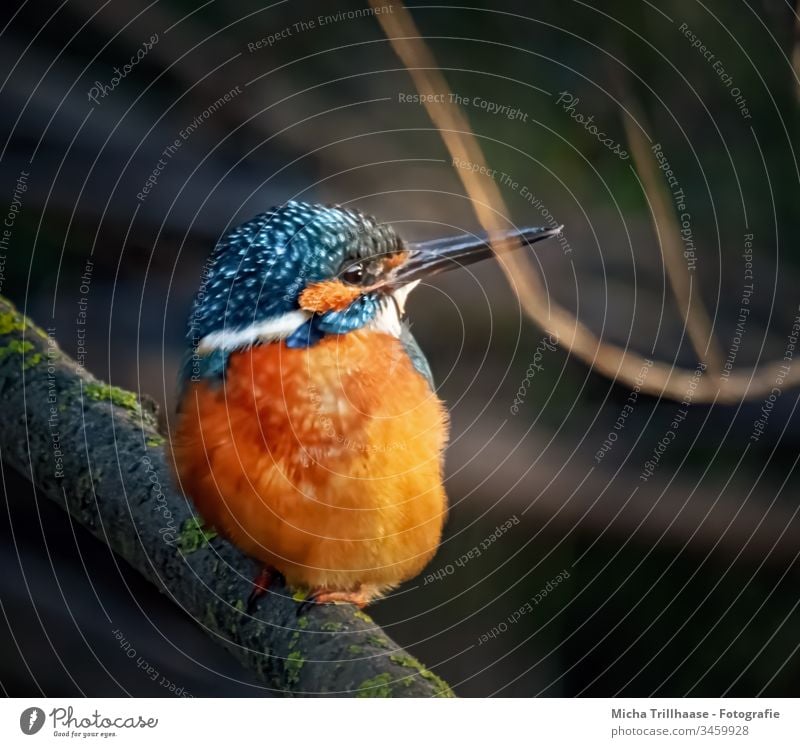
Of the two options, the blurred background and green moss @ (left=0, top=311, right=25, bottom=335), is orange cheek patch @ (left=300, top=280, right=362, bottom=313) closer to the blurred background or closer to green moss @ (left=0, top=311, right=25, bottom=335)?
the blurred background

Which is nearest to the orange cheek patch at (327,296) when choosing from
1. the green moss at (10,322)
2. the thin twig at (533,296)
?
the thin twig at (533,296)

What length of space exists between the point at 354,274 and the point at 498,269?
173 millimetres

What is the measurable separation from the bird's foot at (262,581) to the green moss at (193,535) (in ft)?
0.19

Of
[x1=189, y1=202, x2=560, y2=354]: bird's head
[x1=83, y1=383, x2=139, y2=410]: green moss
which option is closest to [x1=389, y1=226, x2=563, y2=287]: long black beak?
[x1=189, y1=202, x2=560, y2=354]: bird's head

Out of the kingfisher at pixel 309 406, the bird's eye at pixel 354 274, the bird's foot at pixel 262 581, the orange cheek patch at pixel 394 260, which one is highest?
the orange cheek patch at pixel 394 260

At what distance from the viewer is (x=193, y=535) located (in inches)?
31.6

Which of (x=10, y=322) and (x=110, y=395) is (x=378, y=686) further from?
(x=10, y=322)

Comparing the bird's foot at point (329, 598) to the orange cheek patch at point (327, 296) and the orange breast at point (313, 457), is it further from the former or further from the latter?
the orange cheek patch at point (327, 296)

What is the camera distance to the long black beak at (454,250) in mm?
822

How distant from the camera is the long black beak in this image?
822mm

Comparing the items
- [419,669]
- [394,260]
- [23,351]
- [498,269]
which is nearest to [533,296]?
[498,269]

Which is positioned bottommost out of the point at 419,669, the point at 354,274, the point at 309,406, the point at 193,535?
the point at 419,669

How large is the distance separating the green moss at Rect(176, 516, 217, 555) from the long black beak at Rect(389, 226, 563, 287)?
28cm

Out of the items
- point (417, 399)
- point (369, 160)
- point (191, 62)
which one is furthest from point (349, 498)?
point (191, 62)
